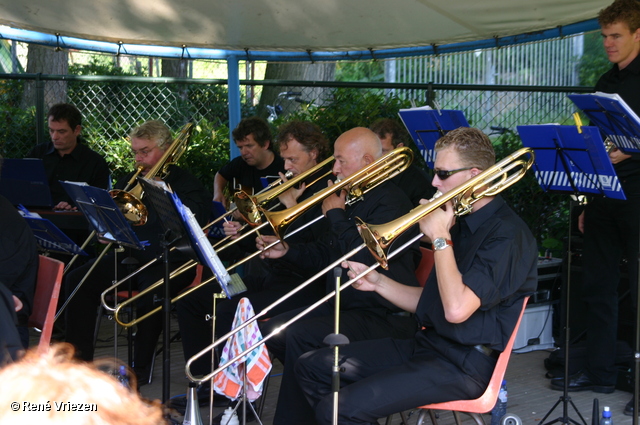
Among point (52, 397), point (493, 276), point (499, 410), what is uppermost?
point (493, 276)

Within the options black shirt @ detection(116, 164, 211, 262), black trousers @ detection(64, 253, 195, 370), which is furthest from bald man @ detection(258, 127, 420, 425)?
black trousers @ detection(64, 253, 195, 370)

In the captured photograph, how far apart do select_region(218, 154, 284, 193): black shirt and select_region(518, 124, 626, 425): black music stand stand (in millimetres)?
2419

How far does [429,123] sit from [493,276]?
6.84 ft

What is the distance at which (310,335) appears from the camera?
3.60 m

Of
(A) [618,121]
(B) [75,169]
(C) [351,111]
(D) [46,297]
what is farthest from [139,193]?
(A) [618,121]

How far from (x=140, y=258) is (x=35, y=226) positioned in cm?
79

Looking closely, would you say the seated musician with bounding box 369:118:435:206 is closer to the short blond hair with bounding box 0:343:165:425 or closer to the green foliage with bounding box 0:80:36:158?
the short blond hair with bounding box 0:343:165:425

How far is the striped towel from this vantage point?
3.54m

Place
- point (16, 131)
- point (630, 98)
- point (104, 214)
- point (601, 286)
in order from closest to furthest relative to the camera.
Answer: point (104, 214) → point (630, 98) → point (601, 286) → point (16, 131)

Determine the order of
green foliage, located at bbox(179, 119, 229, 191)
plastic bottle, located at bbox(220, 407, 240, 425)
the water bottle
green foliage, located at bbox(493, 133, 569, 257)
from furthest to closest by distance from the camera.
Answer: green foliage, located at bbox(179, 119, 229, 191) → green foliage, located at bbox(493, 133, 569, 257) → the water bottle → plastic bottle, located at bbox(220, 407, 240, 425)

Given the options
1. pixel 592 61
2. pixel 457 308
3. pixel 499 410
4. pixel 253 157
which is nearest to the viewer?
pixel 457 308

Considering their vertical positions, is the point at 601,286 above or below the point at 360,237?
below

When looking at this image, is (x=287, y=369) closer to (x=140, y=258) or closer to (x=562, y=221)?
(x=140, y=258)

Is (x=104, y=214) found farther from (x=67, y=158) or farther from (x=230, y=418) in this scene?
(x=67, y=158)
